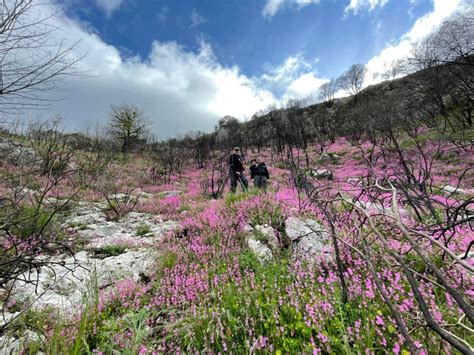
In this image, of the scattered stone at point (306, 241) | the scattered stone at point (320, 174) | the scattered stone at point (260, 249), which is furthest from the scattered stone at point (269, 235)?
the scattered stone at point (320, 174)

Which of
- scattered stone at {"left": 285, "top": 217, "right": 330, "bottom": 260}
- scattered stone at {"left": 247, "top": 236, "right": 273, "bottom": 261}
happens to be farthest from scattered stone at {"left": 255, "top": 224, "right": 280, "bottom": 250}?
scattered stone at {"left": 285, "top": 217, "right": 330, "bottom": 260}

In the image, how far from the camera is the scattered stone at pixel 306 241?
3.43m

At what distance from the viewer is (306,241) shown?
391 cm

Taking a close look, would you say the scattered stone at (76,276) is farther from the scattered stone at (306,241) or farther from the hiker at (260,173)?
the hiker at (260,173)

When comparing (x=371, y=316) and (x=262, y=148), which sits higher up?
(x=262, y=148)

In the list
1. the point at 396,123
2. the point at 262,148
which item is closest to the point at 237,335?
the point at 396,123

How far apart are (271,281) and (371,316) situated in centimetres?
113

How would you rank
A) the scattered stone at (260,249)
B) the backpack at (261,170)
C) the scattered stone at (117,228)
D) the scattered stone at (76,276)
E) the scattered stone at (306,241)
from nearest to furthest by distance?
the scattered stone at (76,276)
the scattered stone at (306,241)
the scattered stone at (260,249)
the scattered stone at (117,228)
the backpack at (261,170)

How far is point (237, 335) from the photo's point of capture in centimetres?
216

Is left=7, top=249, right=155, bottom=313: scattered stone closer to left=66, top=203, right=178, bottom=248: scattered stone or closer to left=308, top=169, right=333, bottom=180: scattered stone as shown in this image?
left=66, top=203, right=178, bottom=248: scattered stone

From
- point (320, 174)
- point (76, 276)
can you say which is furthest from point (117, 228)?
point (320, 174)

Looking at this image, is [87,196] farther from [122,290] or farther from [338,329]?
[338,329]

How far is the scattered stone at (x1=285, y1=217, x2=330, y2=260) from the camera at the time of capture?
11.3ft

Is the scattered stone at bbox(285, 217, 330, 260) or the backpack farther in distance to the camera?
the backpack
